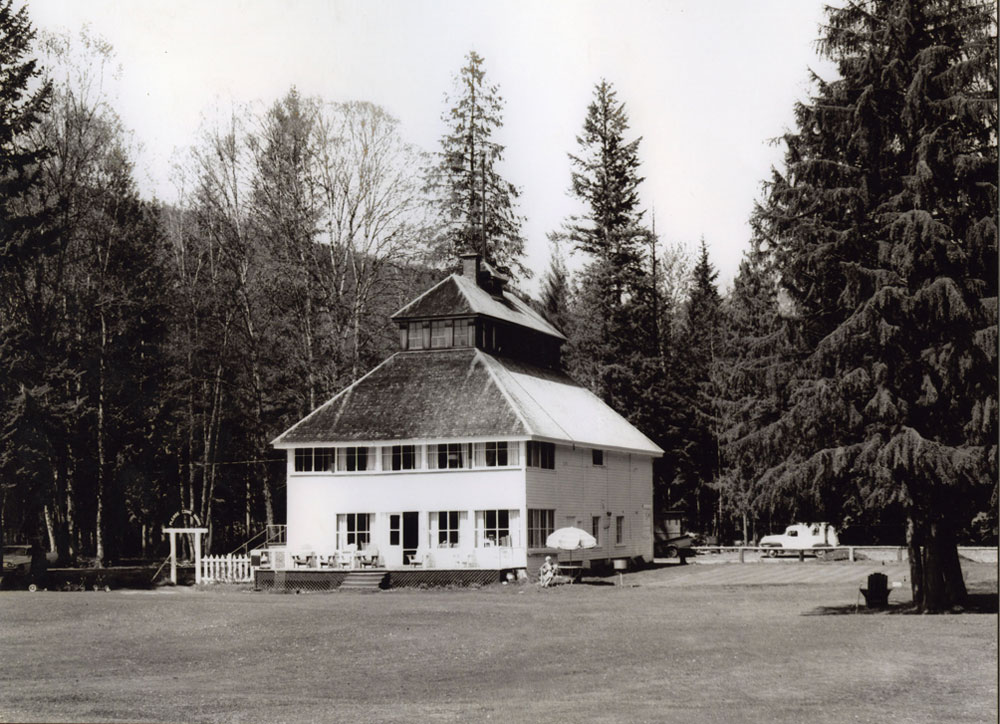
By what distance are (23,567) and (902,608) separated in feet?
106

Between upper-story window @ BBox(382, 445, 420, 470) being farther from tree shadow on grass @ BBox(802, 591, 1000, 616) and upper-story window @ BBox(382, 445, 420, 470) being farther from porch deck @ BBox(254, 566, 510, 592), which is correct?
tree shadow on grass @ BBox(802, 591, 1000, 616)

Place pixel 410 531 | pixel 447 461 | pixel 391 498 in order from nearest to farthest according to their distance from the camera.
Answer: pixel 447 461, pixel 410 531, pixel 391 498

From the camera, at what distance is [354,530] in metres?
44.2

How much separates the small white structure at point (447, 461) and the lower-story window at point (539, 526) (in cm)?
7

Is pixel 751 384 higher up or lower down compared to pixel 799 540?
higher up

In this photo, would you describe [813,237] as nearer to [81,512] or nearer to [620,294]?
[620,294]

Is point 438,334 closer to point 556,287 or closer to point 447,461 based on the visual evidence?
point 447,461

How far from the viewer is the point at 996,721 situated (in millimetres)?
15031

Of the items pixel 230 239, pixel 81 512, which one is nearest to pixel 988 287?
pixel 230 239

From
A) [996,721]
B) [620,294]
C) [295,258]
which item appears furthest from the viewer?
[620,294]

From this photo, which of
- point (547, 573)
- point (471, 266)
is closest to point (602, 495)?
point (547, 573)

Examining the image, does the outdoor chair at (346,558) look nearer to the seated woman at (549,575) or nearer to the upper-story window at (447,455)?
the upper-story window at (447,455)

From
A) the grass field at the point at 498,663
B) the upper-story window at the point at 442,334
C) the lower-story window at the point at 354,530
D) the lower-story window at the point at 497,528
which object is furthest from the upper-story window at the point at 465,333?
the grass field at the point at 498,663

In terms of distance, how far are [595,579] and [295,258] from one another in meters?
20.3
